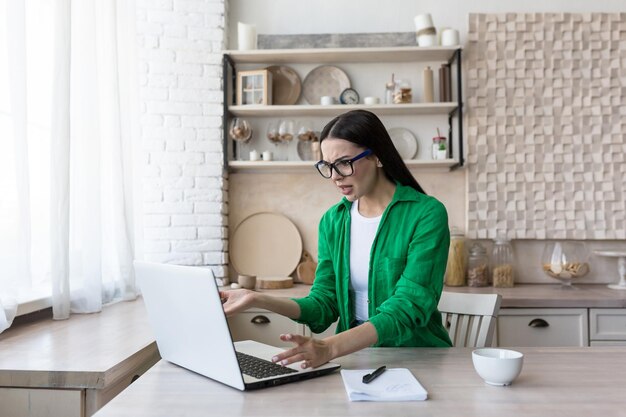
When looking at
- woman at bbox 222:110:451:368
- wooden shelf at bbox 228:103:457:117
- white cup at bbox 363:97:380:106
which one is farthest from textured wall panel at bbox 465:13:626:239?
woman at bbox 222:110:451:368

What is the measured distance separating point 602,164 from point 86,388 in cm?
296

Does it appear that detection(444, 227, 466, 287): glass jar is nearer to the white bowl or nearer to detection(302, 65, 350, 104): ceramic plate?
detection(302, 65, 350, 104): ceramic plate

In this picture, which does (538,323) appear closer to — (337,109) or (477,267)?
(477,267)

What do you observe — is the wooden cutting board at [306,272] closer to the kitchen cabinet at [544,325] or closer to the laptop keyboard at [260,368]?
the kitchen cabinet at [544,325]

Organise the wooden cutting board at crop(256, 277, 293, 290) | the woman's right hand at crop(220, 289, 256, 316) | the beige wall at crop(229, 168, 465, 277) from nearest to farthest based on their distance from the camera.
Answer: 1. the woman's right hand at crop(220, 289, 256, 316)
2. the wooden cutting board at crop(256, 277, 293, 290)
3. the beige wall at crop(229, 168, 465, 277)

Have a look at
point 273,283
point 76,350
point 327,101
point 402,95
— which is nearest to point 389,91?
point 402,95

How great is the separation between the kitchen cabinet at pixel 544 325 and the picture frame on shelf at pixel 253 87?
1707mm

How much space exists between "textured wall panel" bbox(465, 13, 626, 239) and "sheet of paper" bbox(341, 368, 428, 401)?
7.14 feet

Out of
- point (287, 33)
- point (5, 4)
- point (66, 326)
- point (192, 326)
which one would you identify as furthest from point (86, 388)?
point (287, 33)

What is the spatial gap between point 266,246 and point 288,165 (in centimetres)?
51

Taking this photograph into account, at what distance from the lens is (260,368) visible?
1268 millimetres

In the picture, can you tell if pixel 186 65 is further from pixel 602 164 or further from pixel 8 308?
pixel 602 164

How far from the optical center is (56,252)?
216 cm

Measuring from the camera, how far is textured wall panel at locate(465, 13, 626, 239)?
325 centimetres
